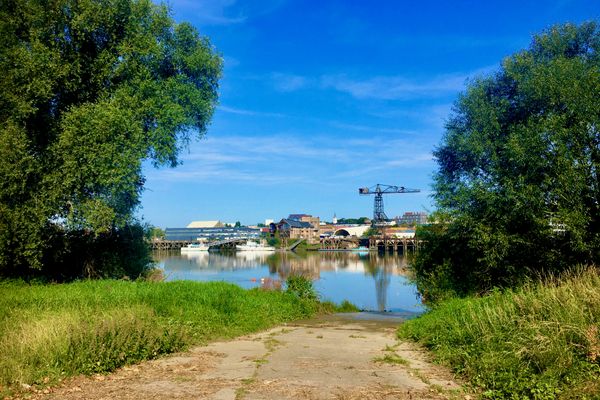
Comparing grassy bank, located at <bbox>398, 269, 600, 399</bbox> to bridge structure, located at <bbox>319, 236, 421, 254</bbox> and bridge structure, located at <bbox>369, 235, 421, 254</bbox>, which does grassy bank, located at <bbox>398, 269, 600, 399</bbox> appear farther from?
bridge structure, located at <bbox>319, 236, 421, 254</bbox>

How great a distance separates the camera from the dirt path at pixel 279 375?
22.0 ft

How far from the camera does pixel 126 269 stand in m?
22.1

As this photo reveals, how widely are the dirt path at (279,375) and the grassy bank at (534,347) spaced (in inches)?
19.7

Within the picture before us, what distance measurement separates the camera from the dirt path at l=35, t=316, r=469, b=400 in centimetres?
671

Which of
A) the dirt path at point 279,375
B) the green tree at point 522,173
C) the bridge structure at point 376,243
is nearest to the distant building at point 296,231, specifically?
the bridge structure at point 376,243

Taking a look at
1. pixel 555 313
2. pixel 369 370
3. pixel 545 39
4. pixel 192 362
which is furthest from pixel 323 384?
pixel 545 39

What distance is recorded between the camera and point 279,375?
25.4 ft

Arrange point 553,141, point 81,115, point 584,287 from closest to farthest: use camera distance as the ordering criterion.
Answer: point 584,287
point 553,141
point 81,115

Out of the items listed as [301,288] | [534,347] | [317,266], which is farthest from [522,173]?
[317,266]

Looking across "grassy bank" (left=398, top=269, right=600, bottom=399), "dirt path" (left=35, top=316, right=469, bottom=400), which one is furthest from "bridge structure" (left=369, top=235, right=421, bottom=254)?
"grassy bank" (left=398, top=269, right=600, bottom=399)

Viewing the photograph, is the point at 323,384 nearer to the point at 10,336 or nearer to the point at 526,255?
the point at 10,336

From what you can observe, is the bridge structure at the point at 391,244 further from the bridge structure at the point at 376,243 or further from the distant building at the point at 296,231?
the distant building at the point at 296,231

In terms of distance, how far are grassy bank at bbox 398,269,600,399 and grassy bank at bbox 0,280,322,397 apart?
5.44 m

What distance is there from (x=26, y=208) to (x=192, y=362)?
10.5 m
